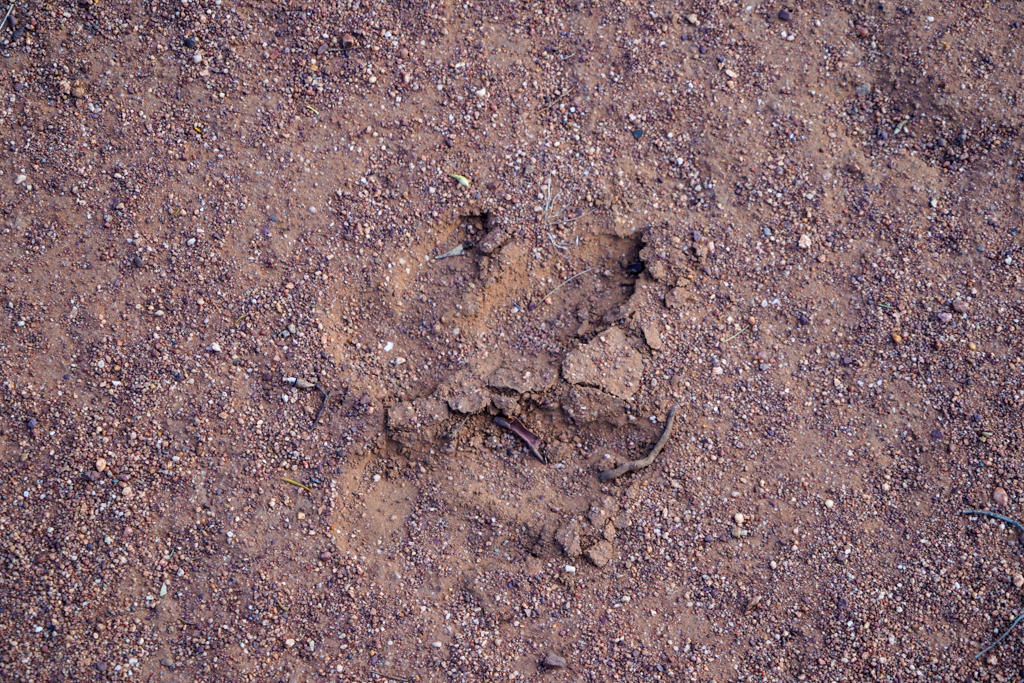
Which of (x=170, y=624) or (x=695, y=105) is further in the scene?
(x=695, y=105)

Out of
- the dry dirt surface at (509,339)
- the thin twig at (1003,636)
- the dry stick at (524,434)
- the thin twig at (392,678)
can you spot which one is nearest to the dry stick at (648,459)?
the dry dirt surface at (509,339)

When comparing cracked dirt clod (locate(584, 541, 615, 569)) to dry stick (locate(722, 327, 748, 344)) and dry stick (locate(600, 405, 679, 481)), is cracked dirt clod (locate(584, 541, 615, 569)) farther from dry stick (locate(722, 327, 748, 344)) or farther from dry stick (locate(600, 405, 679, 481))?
dry stick (locate(722, 327, 748, 344))

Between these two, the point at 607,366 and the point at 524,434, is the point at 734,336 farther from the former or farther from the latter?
the point at 524,434

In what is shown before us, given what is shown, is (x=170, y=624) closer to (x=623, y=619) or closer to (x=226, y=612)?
(x=226, y=612)

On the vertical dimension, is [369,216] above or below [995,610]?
above

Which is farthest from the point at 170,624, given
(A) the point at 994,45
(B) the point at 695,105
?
(A) the point at 994,45

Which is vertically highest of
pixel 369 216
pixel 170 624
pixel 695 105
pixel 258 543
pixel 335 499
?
pixel 695 105

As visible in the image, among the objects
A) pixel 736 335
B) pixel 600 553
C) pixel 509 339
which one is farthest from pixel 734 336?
pixel 600 553
